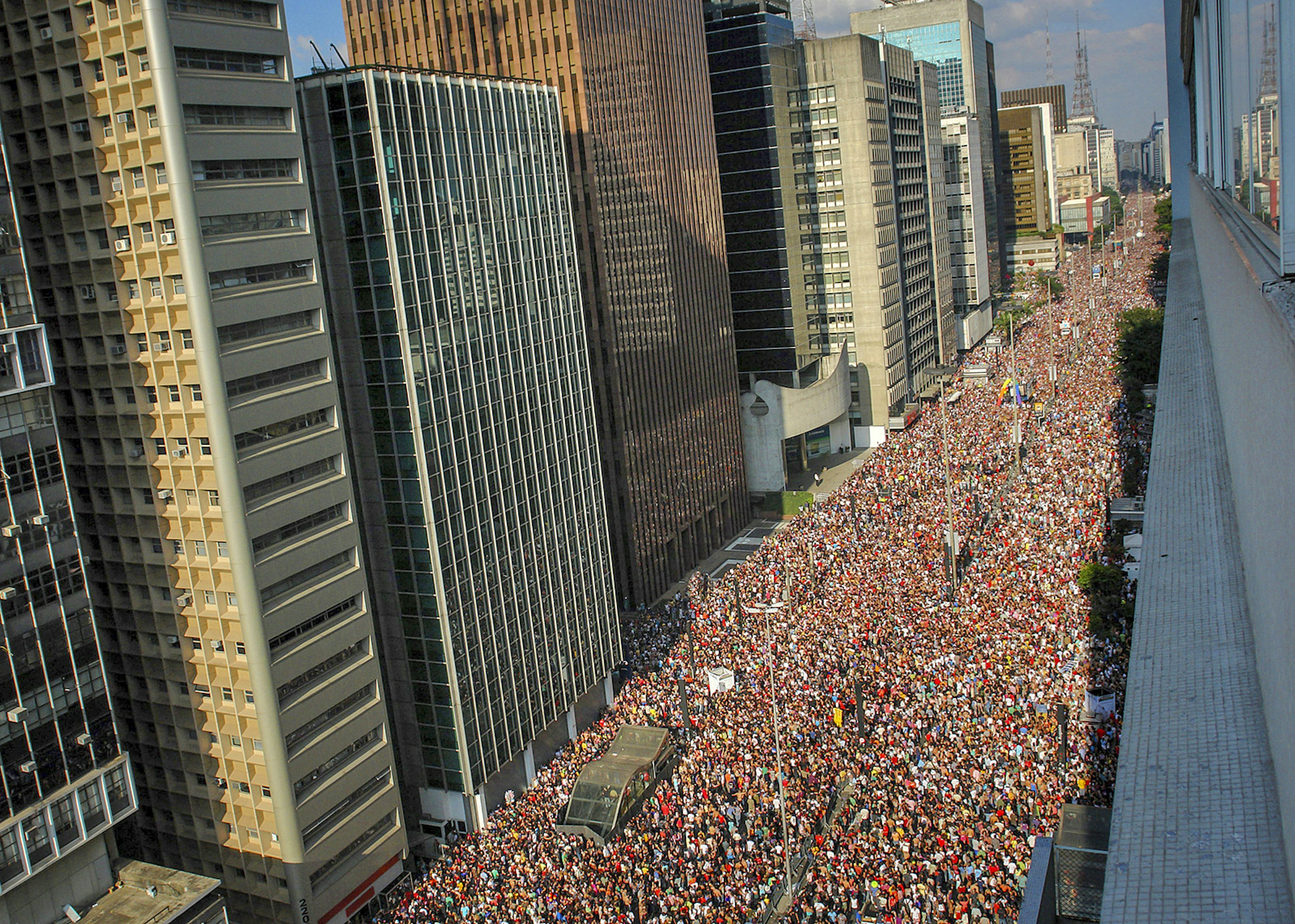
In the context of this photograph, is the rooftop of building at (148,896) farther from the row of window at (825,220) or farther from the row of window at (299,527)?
the row of window at (825,220)

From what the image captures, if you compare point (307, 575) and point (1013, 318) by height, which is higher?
point (307, 575)

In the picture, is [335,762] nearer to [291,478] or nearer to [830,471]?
[291,478]

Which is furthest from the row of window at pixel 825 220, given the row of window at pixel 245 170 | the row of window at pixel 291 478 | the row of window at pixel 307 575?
the row of window at pixel 307 575

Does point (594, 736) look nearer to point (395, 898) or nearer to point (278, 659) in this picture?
point (395, 898)

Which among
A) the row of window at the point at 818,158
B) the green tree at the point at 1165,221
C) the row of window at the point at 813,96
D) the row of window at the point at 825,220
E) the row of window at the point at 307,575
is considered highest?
the row of window at the point at 813,96

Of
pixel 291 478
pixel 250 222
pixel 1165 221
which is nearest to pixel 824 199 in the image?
pixel 250 222

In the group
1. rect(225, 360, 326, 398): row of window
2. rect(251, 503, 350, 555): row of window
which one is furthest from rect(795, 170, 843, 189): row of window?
rect(251, 503, 350, 555): row of window
